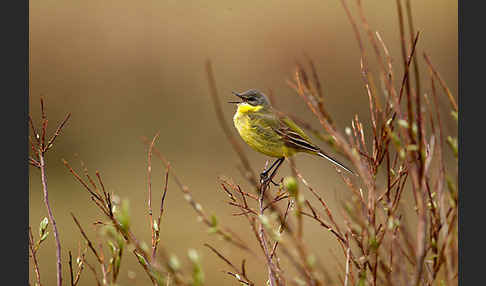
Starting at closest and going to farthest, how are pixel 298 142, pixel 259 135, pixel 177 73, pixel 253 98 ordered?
pixel 298 142
pixel 259 135
pixel 253 98
pixel 177 73

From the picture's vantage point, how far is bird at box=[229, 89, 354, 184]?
13.4 ft

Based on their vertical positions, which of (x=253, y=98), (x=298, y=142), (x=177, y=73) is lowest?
(x=298, y=142)

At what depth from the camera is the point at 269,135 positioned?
13.7 feet

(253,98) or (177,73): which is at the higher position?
(177,73)

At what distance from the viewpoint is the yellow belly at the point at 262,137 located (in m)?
4.12

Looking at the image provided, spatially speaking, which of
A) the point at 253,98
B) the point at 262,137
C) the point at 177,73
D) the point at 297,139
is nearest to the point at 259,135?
the point at 262,137

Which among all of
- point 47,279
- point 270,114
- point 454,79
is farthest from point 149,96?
point 270,114

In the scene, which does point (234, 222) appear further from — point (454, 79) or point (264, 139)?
point (264, 139)

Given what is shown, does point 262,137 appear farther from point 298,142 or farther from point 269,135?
point 298,142

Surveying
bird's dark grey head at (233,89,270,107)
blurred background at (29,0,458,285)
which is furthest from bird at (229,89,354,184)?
blurred background at (29,0,458,285)

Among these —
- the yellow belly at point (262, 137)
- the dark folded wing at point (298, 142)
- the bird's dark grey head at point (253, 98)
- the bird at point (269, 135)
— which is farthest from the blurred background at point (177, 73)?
the dark folded wing at point (298, 142)

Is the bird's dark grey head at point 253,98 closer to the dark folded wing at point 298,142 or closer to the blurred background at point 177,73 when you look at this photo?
the dark folded wing at point 298,142

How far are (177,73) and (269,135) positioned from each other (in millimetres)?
6301

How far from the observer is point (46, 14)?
31.8 ft
